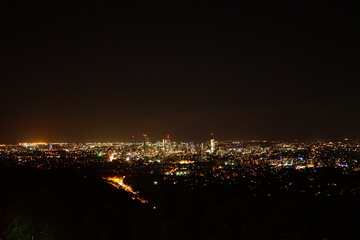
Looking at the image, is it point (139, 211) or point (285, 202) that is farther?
point (139, 211)

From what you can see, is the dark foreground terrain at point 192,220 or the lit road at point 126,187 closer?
the dark foreground terrain at point 192,220

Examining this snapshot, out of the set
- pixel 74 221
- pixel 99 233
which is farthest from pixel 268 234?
pixel 74 221

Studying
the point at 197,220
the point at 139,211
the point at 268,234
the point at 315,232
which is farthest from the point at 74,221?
the point at 315,232

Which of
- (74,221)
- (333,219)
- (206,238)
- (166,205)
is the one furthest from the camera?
(74,221)

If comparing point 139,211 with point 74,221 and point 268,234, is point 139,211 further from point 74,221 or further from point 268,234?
point 268,234

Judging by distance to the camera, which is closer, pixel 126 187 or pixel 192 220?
pixel 192 220

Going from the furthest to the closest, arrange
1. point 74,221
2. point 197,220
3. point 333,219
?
point 74,221 < point 197,220 < point 333,219

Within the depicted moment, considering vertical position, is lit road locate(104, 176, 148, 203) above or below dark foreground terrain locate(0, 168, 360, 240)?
below

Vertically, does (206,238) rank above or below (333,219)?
below

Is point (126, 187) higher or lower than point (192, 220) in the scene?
lower

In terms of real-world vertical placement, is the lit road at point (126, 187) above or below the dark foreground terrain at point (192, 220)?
below

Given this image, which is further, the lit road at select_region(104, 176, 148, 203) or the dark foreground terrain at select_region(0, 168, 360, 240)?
the lit road at select_region(104, 176, 148, 203)
